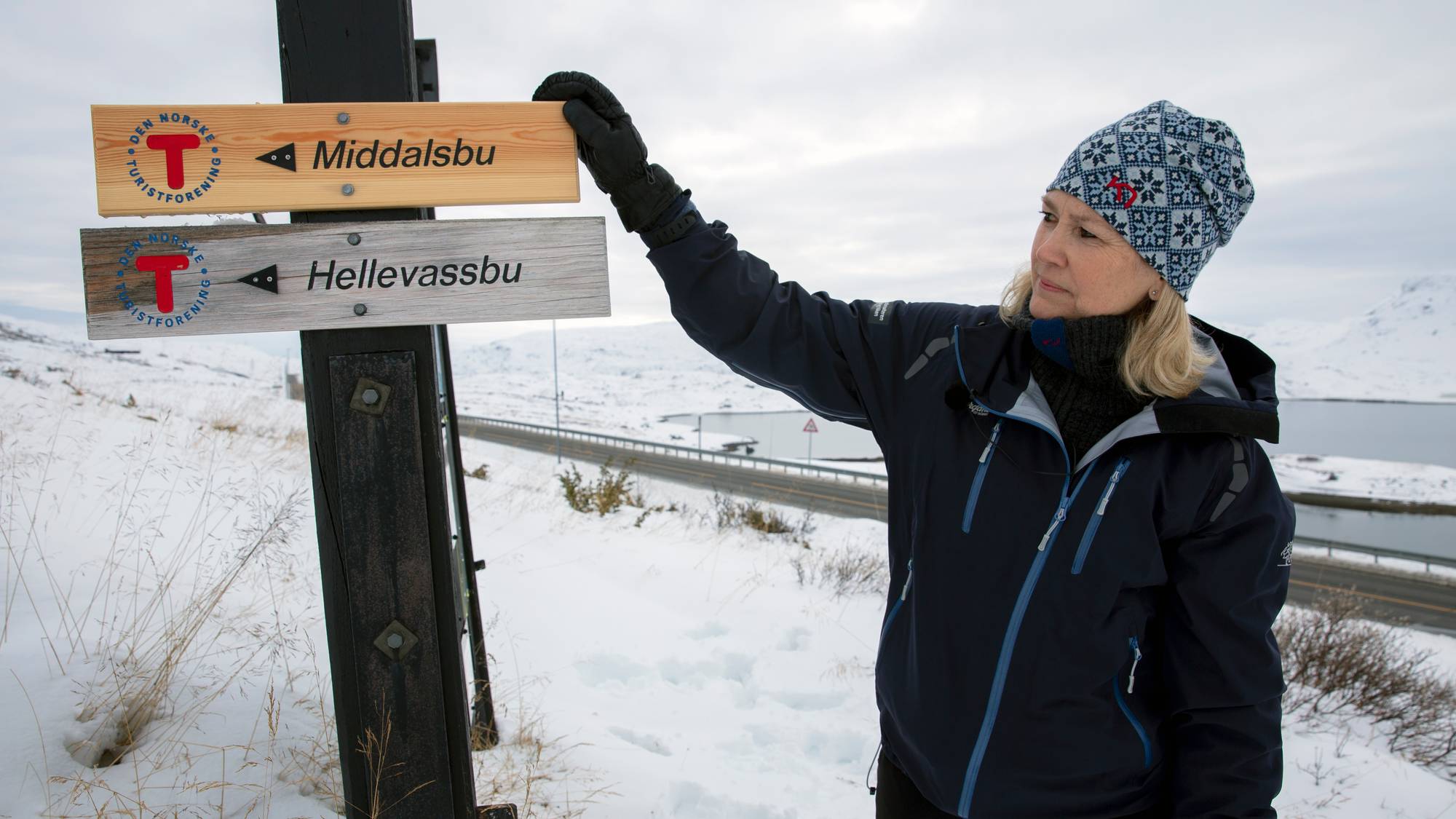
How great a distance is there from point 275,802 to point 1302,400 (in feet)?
482

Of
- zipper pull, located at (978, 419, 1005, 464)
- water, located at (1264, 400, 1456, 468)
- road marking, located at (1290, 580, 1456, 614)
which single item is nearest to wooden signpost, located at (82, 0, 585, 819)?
zipper pull, located at (978, 419, 1005, 464)

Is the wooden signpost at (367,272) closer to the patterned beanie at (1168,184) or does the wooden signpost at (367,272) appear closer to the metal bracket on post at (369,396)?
the metal bracket on post at (369,396)

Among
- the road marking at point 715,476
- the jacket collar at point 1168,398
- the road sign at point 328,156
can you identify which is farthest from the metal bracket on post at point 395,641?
the road marking at point 715,476

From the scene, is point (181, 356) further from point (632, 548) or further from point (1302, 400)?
point (1302, 400)

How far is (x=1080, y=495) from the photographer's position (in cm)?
139

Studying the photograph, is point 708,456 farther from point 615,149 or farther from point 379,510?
point 615,149

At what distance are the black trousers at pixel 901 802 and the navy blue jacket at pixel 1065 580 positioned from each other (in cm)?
3

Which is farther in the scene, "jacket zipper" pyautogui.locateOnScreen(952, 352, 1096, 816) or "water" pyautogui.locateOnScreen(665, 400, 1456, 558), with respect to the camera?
"water" pyautogui.locateOnScreen(665, 400, 1456, 558)

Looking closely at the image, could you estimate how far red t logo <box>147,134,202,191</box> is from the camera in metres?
1.47

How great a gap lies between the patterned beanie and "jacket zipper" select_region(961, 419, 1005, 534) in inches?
18.6

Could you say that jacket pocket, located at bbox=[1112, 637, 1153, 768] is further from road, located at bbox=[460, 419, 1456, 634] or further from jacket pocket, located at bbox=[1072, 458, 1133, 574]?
road, located at bbox=[460, 419, 1456, 634]

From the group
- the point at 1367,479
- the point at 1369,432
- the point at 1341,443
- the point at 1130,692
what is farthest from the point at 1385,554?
the point at 1369,432

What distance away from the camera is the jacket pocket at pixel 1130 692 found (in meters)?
1.39

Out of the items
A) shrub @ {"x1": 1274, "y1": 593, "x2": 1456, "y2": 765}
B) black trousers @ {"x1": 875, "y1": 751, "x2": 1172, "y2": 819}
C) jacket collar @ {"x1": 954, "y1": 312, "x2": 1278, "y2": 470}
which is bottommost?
shrub @ {"x1": 1274, "y1": 593, "x2": 1456, "y2": 765}
